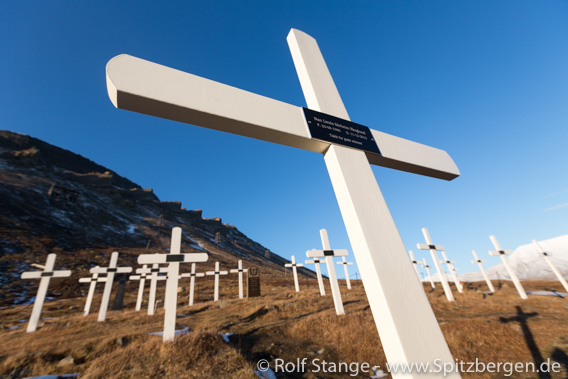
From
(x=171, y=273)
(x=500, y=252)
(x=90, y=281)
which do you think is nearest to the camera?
(x=171, y=273)

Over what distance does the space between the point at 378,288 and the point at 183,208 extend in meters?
89.1

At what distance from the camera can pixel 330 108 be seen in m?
2.15

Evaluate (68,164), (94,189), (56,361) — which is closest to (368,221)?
(56,361)

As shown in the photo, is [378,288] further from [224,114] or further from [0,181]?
[0,181]

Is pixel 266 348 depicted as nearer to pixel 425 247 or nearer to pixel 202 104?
pixel 202 104

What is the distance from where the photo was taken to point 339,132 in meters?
1.93

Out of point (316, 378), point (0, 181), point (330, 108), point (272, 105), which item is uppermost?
point (0, 181)

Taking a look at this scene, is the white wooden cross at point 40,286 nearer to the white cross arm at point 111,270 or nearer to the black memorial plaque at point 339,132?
the white cross arm at point 111,270

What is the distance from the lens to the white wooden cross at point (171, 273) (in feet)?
17.4

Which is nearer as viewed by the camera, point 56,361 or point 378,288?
point 378,288

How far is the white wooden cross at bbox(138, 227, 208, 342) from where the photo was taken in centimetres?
531

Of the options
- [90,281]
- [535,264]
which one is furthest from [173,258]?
[535,264]

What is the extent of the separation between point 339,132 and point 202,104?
109cm

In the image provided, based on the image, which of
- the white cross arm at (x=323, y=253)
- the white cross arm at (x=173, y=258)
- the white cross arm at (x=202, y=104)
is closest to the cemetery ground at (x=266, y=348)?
the white cross arm at (x=173, y=258)
